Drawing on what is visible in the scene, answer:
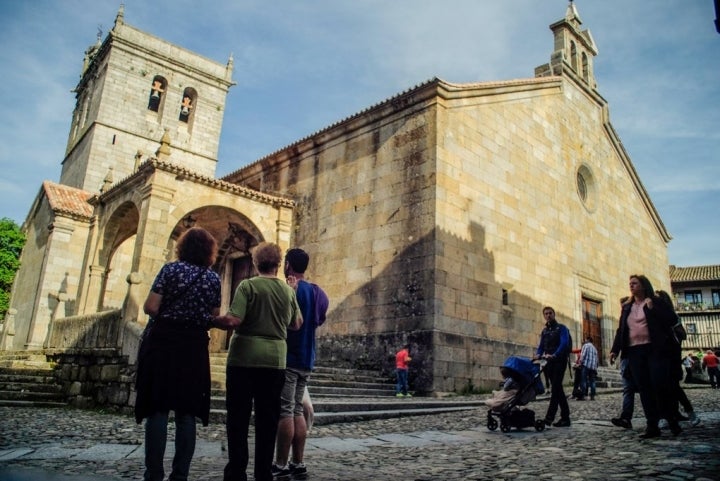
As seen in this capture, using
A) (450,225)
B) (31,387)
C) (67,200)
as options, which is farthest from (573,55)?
(67,200)

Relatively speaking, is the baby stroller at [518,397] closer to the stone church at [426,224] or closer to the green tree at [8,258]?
the stone church at [426,224]

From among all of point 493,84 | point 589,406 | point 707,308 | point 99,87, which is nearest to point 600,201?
point 493,84

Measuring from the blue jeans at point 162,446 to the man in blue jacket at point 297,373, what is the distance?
2.25ft

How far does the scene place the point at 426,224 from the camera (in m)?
11.4

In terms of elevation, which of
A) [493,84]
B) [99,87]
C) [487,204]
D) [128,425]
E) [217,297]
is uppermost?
[99,87]

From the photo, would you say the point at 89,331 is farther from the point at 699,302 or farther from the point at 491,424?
the point at 699,302

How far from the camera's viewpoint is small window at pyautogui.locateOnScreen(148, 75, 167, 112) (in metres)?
31.1

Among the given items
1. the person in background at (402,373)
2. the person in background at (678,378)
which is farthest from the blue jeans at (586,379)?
the person in background at (678,378)

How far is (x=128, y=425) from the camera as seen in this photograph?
265 inches

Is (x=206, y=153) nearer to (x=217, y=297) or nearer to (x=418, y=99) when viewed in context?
(x=418, y=99)

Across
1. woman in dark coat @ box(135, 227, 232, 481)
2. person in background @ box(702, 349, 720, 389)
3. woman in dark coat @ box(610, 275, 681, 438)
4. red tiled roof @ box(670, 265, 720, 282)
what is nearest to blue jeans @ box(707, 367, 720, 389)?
person in background @ box(702, 349, 720, 389)

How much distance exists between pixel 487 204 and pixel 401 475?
975cm

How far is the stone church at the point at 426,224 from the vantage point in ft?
37.5

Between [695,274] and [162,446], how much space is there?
37.9m
